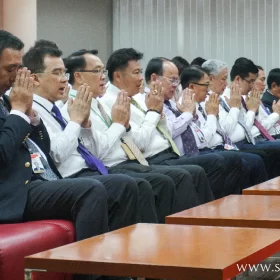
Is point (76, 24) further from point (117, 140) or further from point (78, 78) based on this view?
point (117, 140)

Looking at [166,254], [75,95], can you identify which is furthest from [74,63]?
[166,254]

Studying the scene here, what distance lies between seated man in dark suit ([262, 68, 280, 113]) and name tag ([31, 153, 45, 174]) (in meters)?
4.34

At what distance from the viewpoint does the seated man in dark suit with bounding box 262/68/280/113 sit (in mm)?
7031

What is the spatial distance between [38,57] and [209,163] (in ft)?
4.92

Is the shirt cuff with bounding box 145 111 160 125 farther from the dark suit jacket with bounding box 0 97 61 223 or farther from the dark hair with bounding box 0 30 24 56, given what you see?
the dark suit jacket with bounding box 0 97 61 223

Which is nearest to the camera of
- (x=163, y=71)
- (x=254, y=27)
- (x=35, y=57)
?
(x=35, y=57)

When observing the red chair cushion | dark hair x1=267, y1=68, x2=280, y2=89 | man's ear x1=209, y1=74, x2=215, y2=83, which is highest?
dark hair x1=267, y1=68, x2=280, y2=89

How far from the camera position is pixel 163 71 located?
4.98 metres

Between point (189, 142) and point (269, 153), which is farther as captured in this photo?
point (269, 153)

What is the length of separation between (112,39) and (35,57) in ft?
15.2

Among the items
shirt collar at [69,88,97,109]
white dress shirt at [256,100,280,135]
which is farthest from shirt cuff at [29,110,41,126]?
white dress shirt at [256,100,280,135]

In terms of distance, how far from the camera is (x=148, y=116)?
4270 mm

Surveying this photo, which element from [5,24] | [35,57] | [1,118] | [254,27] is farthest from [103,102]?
[254,27]

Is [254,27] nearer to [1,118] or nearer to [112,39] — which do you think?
[112,39]
